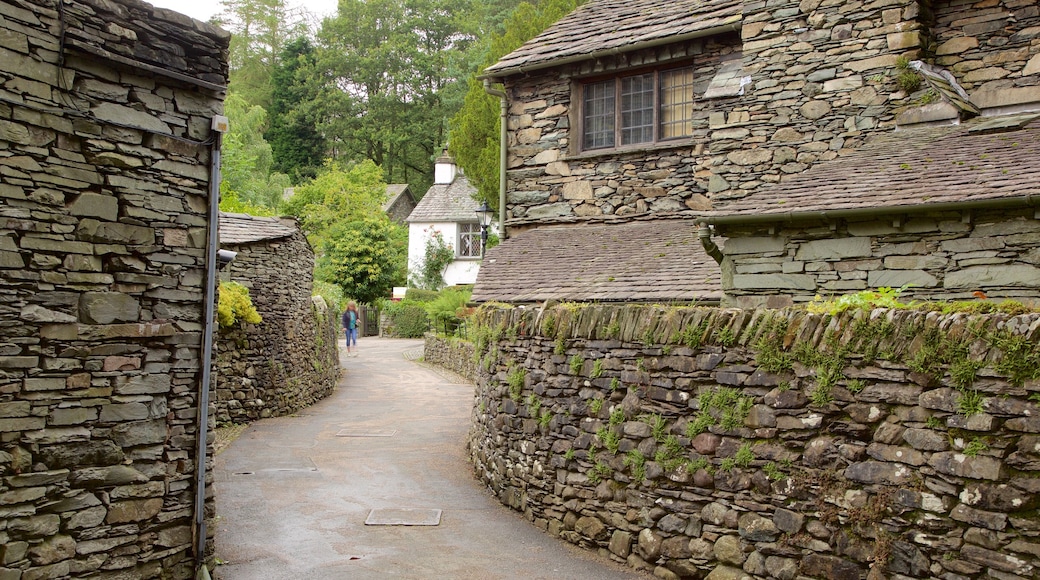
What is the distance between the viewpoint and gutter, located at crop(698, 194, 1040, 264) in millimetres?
7973

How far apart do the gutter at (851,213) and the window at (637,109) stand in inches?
131

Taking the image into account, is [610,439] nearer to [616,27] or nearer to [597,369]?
[597,369]

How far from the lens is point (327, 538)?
349 inches

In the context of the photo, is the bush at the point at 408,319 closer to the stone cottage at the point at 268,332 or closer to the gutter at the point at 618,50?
the stone cottage at the point at 268,332

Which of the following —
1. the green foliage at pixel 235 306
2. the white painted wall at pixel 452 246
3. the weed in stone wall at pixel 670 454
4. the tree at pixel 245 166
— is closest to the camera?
the weed in stone wall at pixel 670 454

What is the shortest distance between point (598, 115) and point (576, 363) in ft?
21.5

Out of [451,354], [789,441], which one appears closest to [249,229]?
[451,354]

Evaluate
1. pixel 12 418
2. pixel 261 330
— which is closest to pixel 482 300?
pixel 261 330

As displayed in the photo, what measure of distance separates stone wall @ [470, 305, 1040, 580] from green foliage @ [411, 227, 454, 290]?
3133cm

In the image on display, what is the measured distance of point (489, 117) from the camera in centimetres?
2278

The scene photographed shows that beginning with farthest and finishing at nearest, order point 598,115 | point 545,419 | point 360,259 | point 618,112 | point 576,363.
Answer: point 360,259
point 598,115
point 618,112
point 545,419
point 576,363

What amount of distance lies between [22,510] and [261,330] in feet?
38.4

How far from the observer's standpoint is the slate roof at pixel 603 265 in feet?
37.2

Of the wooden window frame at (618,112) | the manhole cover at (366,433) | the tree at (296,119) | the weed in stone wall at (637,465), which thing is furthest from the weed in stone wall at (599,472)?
the tree at (296,119)
